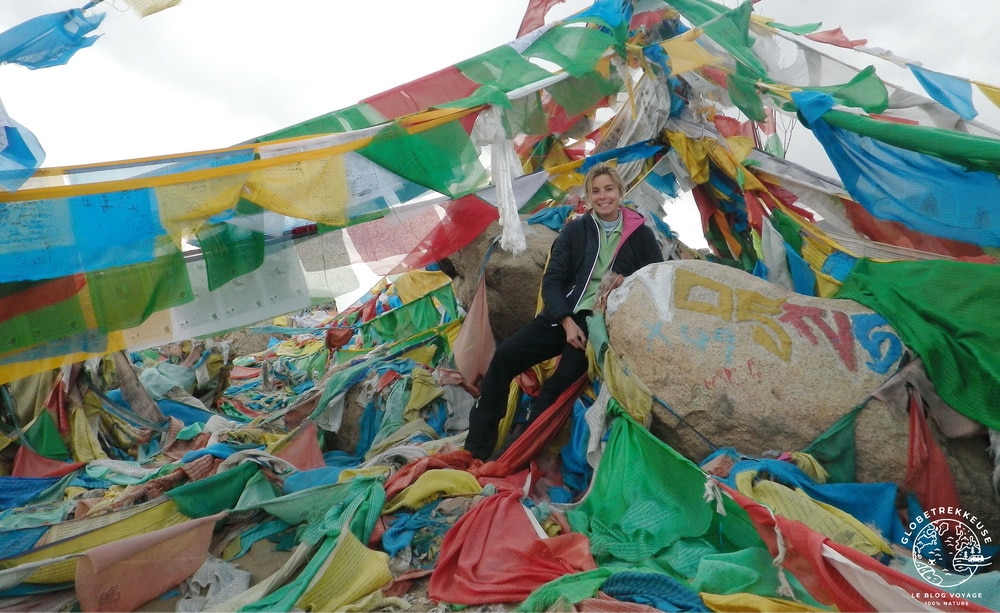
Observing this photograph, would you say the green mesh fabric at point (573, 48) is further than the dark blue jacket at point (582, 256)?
Yes

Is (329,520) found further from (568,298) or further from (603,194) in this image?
(603,194)

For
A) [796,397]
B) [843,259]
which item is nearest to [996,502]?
[796,397]

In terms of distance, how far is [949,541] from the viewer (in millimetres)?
3035

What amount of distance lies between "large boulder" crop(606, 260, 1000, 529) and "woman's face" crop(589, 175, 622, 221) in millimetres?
531

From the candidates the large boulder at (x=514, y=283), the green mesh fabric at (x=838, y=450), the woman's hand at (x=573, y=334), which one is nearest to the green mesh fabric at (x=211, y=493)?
the woman's hand at (x=573, y=334)

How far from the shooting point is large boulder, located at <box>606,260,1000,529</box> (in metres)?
3.32

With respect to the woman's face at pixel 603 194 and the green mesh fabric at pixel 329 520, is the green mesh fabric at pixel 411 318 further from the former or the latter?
the green mesh fabric at pixel 329 520

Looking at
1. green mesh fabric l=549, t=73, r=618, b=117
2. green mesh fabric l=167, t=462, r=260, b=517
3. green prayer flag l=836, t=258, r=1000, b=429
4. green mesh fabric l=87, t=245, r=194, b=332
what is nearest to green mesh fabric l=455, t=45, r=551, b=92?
green mesh fabric l=549, t=73, r=618, b=117

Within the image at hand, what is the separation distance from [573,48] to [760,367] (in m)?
3.20

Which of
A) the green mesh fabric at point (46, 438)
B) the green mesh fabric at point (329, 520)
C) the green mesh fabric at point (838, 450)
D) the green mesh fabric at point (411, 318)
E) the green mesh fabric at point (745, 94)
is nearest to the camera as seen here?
the green mesh fabric at point (329, 520)

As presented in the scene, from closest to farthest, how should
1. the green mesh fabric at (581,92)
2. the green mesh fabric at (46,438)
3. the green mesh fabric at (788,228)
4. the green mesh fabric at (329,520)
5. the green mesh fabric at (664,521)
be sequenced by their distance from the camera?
the green mesh fabric at (664,521) → the green mesh fabric at (329,520) → the green mesh fabric at (788,228) → the green mesh fabric at (46,438) → the green mesh fabric at (581,92)

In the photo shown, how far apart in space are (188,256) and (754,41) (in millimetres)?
4916

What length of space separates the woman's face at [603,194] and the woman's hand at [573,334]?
742 mm

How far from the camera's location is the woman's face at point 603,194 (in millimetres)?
4250
